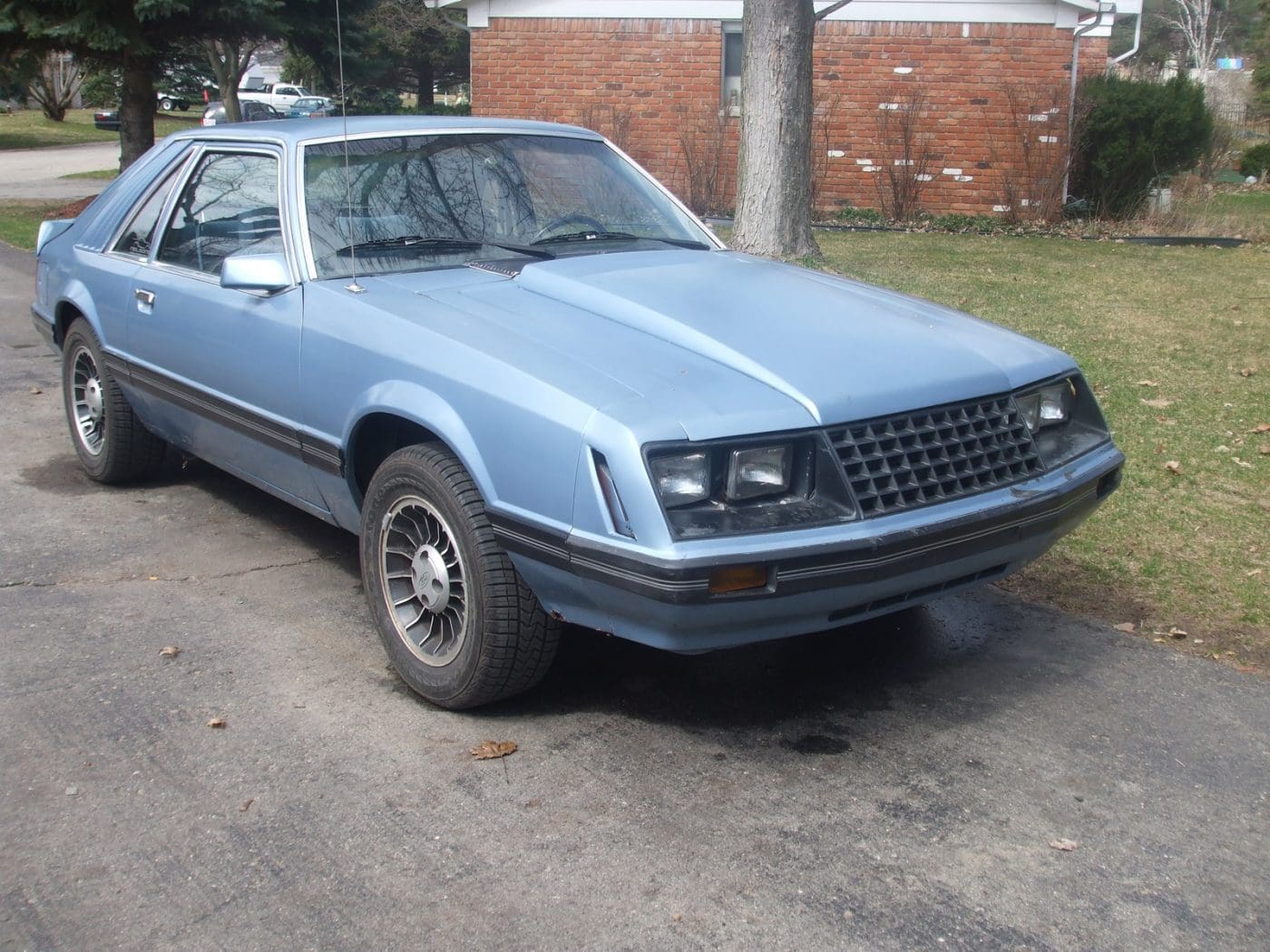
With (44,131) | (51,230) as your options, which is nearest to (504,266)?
(51,230)

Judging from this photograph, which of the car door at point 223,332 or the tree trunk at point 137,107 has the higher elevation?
the tree trunk at point 137,107

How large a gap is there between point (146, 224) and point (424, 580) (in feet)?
8.74

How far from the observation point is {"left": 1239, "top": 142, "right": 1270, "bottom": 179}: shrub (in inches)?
1121

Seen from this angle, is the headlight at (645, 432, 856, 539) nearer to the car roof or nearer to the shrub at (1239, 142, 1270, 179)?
the car roof

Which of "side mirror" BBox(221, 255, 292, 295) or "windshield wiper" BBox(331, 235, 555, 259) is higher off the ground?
"windshield wiper" BBox(331, 235, 555, 259)

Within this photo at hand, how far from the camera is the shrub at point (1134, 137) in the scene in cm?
1653

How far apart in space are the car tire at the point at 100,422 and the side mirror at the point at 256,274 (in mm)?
1626

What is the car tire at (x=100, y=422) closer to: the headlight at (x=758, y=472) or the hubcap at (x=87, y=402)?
the hubcap at (x=87, y=402)

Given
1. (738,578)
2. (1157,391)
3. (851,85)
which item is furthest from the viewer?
(851,85)

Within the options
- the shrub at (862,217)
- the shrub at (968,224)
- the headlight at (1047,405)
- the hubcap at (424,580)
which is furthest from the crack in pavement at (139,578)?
the shrub at (862,217)

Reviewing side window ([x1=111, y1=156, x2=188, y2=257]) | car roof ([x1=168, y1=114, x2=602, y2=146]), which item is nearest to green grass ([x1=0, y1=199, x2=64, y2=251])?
side window ([x1=111, y1=156, x2=188, y2=257])

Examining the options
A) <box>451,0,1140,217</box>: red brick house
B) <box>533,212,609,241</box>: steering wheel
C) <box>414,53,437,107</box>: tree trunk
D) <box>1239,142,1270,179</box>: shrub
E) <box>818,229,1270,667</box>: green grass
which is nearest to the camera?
<box>533,212,609,241</box>: steering wheel

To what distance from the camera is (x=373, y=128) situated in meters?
4.93

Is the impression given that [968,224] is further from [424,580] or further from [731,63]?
[424,580]
